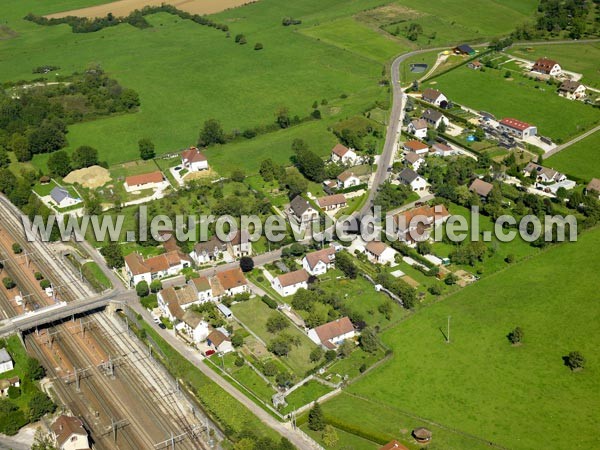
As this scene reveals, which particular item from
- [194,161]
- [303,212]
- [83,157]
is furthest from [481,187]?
[83,157]

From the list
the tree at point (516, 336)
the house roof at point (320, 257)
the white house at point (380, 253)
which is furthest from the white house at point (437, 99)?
the tree at point (516, 336)

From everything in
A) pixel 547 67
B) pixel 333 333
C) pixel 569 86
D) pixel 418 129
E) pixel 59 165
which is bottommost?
pixel 333 333

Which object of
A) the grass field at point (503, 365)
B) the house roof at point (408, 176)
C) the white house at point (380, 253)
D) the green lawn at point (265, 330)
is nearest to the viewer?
the grass field at point (503, 365)

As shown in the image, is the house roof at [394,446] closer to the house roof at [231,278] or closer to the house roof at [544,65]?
the house roof at [231,278]

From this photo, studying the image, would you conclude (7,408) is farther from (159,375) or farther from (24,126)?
(24,126)

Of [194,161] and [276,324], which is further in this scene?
[194,161]

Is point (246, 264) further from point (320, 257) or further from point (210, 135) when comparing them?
point (210, 135)
